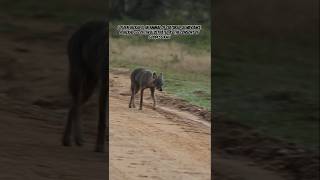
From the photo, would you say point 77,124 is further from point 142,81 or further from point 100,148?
point 142,81

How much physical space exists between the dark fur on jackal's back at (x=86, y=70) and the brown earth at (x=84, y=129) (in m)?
0.06

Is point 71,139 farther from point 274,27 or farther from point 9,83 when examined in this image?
point 274,27

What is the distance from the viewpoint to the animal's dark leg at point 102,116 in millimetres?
5734

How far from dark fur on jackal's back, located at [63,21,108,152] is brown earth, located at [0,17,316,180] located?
0.06 metres

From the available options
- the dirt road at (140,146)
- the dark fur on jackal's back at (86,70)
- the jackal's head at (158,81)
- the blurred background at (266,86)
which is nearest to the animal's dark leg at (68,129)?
the dark fur on jackal's back at (86,70)

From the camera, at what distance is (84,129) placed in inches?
234

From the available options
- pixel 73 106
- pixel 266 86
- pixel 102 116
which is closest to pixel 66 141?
pixel 73 106

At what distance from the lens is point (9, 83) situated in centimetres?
598

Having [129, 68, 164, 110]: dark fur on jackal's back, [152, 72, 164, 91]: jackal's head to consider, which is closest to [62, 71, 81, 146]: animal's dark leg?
[129, 68, 164, 110]: dark fur on jackal's back

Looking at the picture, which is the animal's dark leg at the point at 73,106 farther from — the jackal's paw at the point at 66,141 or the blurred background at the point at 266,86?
the blurred background at the point at 266,86

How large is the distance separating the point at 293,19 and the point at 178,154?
1.41 metres

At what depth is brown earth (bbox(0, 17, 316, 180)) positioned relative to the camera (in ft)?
18.6

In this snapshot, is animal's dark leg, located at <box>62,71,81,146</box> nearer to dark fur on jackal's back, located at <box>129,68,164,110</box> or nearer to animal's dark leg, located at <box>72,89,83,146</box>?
animal's dark leg, located at <box>72,89,83,146</box>

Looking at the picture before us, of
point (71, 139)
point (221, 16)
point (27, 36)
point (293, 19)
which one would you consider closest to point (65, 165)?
point (71, 139)
